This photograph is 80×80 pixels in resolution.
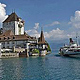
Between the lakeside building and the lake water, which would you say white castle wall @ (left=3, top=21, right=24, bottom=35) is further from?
the lake water

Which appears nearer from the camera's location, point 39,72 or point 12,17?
point 39,72

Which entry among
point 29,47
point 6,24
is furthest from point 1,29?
point 29,47

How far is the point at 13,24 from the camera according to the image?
103 meters

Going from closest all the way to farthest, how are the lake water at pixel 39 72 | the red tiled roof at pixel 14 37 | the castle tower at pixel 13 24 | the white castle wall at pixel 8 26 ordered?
the lake water at pixel 39 72 < the red tiled roof at pixel 14 37 < the castle tower at pixel 13 24 < the white castle wall at pixel 8 26

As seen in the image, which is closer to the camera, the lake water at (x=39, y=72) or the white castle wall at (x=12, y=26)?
the lake water at (x=39, y=72)

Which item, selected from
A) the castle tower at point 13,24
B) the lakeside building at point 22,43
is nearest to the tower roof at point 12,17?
the castle tower at point 13,24

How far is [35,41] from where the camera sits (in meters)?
89.8

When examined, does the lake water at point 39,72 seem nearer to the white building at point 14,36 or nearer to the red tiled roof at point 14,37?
the white building at point 14,36

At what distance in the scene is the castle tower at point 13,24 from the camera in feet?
339

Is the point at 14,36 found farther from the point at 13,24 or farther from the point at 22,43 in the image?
the point at 13,24

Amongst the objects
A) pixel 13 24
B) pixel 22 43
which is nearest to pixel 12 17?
pixel 13 24

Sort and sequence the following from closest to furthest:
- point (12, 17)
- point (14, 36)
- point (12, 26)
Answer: point (14, 36) → point (12, 26) → point (12, 17)

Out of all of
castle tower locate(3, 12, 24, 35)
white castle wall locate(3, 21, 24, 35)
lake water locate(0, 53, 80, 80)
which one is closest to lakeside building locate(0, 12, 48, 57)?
white castle wall locate(3, 21, 24, 35)

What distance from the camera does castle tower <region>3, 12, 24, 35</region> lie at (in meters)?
103
